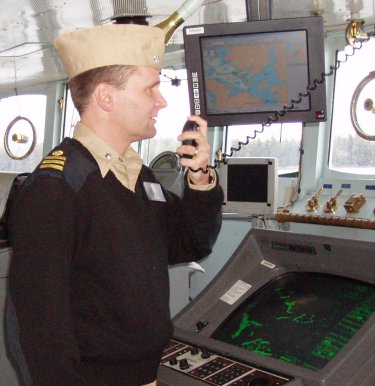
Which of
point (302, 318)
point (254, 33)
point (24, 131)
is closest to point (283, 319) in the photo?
point (302, 318)

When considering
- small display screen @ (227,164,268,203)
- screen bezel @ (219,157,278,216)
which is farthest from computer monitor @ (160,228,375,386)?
small display screen @ (227,164,268,203)

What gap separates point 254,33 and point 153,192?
0.87 metres

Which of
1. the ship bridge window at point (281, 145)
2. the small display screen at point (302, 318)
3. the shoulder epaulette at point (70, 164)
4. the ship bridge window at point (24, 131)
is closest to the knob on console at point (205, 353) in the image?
the small display screen at point (302, 318)

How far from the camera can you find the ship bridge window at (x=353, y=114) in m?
4.32

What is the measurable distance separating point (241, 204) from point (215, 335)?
5.65 ft

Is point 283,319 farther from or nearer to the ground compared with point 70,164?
nearer to the ground

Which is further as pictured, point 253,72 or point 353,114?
point 353,114

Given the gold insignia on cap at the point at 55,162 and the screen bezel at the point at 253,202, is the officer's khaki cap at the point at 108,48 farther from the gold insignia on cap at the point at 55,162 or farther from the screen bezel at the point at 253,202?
the screen bezel at the point at 253,202

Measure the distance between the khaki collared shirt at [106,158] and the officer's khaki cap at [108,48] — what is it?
0.13 meters

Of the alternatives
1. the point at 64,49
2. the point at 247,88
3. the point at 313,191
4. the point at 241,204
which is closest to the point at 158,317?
the point at 64,49

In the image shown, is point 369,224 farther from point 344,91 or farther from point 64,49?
point 64,49

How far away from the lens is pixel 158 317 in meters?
1.23

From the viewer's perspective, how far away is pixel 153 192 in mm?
1375

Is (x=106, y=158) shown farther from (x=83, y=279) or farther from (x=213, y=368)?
(x=213, y=368)
